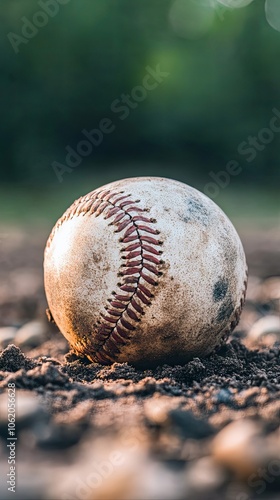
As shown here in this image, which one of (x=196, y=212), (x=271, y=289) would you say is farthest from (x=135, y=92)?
(x=196, y=212)

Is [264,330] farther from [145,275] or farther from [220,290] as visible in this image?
[145,275]

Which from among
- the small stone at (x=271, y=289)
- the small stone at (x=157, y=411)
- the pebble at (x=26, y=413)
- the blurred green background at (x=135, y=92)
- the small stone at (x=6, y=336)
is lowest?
the pebble at (x=26, y=413)

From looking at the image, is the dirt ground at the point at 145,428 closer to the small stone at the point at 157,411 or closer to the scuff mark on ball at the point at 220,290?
the small stone at the point at 157,411

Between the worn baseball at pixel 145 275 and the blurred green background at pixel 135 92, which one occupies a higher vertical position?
the blurred green background at pixel 135 92

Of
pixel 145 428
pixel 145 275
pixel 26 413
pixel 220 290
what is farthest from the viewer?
pixel 220 290

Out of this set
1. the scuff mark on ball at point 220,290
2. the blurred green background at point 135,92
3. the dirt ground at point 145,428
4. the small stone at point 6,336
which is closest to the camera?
the dirt ground at point 145,428

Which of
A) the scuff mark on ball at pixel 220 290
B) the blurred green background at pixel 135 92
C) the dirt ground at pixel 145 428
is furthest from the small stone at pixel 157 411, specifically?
the blurred green background at pixel 135 92

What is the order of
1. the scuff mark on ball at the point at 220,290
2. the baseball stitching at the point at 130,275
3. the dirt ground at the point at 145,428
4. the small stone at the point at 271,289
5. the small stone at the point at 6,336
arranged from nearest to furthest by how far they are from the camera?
the dirt ground at the point at 145,428 → the baseball stitching at the point at 130,275 → the scuff mark on ball at the point at 220,290 → the small stone at the point at 6,336 → the small stone at the point at 271,289

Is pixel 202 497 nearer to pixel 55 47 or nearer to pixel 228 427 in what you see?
pixel 228 427
